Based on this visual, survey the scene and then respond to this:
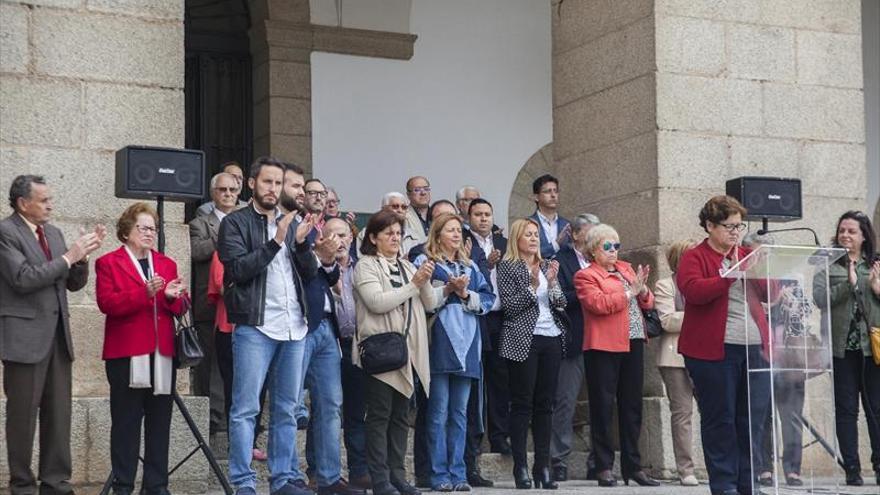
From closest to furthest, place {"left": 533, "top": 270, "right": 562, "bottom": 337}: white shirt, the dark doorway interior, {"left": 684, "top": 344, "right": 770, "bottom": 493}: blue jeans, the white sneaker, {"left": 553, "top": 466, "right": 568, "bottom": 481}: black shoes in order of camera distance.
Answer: {"left": 684, "top": 344, "right": 770, "bottom": 493}: blue jeans, {"left": 533, "top": 270, "right": 562, "bottom": 337}: white shirt, {"left": 553, "top": 466, "right": 568, "bottom": 481}: black shoes, the white sneaker, the dark doorway interior

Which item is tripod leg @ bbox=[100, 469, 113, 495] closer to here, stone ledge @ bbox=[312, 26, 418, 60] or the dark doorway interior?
the dark doorway interior

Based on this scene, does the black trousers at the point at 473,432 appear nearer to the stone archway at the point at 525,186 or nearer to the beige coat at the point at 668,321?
the beige coat at the point at 668,321

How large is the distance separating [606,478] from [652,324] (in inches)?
45.4

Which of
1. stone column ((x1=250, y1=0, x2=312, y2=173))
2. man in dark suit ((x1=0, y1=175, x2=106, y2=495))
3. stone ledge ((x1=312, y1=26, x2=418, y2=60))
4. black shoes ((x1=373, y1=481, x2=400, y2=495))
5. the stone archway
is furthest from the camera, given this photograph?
the stone archway

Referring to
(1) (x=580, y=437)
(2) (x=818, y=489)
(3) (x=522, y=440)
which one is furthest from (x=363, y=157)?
(2) (x=818, y=489)

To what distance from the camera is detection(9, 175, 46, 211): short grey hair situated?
28.0 ft

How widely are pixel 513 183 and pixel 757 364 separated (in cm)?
728

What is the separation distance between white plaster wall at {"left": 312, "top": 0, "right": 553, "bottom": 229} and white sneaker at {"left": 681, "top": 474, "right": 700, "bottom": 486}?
15.8ft

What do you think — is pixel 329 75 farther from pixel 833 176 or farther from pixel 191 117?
pixel 833 176

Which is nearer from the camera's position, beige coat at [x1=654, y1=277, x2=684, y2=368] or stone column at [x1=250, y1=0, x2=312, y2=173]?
beige coat at [x1=654, y1=277, x2=684, y2=368]

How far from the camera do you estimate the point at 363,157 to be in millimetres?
14727

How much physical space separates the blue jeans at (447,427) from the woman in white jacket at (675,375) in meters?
1.98

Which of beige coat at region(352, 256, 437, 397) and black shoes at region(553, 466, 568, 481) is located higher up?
beige coat at region(352, 256, 437, 397)

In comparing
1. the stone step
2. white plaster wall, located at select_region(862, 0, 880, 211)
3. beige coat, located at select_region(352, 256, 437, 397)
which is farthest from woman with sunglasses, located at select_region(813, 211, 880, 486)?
white plaster wall, located at select_region(862, 0, 880, 211)
